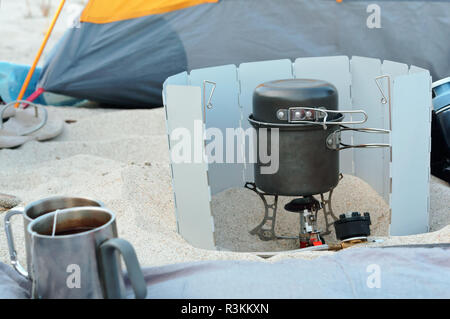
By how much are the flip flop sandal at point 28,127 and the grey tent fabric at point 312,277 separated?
1.44 m

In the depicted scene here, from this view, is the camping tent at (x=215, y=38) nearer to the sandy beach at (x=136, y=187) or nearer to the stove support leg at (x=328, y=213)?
the sandy beach at (x=136, y=187)

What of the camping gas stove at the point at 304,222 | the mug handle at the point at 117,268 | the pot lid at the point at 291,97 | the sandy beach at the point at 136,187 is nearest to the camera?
the mug handle at the point at 117,268

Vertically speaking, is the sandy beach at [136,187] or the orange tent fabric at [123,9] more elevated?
the orange tent fabric at [123,9]

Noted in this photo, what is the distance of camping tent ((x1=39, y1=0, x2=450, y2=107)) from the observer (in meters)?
2.75

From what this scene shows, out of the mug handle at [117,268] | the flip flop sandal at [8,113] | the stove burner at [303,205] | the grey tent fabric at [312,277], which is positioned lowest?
the stove burner at [303,205]

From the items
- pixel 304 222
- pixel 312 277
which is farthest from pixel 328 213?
pixel 312 277

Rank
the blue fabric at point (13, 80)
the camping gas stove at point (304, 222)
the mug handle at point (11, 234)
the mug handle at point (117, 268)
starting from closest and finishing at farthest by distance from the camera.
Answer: the mug handle at point (117, 268)
the mug handle at point (11, 234)
the camping gas stove at point (304, 222)
the blue fabric at point (13, 80)

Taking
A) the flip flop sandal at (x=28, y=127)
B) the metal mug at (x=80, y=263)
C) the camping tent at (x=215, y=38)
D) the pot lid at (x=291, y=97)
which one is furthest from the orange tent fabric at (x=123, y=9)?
the metal mug at (x=80, y=263)

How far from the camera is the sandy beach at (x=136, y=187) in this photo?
4.95 feet

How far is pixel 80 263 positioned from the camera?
924mm

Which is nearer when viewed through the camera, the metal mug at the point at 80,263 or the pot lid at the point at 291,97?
the metal mug at the point at 80,263

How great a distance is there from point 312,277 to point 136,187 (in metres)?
0.85

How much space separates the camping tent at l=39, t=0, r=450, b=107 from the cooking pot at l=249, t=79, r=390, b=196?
121 cm

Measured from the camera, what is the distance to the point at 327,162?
169 cm
